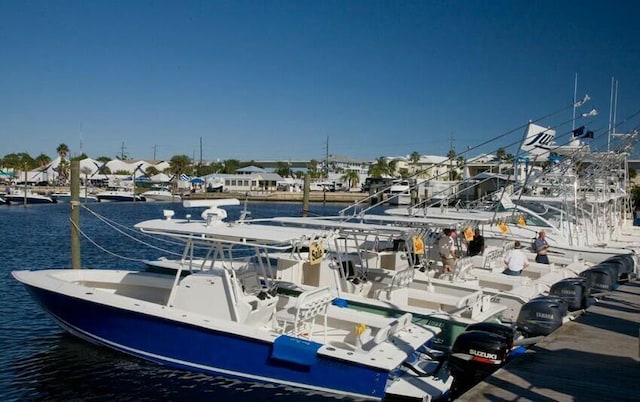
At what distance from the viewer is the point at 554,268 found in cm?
1884

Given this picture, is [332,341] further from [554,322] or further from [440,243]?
[440,243]

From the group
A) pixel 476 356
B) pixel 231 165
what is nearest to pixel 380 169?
pixel 231 165

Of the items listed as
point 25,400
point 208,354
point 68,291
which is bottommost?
point 25,400

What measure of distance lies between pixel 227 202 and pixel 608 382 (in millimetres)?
7975

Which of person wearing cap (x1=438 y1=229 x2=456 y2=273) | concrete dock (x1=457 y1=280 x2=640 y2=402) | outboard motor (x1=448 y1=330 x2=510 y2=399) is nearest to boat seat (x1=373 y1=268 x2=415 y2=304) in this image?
person wearing cap (x1=438 y1=229 x2=456 y2=273)

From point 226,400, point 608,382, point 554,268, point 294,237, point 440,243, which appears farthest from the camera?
point 554,268

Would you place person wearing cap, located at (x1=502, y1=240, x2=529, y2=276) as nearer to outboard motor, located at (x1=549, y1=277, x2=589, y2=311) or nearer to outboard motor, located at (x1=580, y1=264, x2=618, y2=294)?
outboard motor, located at (x1=580, y1=264, x2=618, y2=294)

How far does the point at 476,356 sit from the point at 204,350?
192 inches

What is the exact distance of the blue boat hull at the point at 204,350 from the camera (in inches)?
388

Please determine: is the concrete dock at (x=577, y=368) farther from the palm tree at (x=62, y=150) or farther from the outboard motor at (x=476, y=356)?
the palm tree at (x=62, y=150)

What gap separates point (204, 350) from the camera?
11000mm

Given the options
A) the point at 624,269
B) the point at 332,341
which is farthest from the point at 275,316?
the point at 624,269

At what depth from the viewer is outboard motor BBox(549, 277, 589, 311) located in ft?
44.8

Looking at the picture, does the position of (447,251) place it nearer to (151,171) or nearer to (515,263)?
(515,263)
